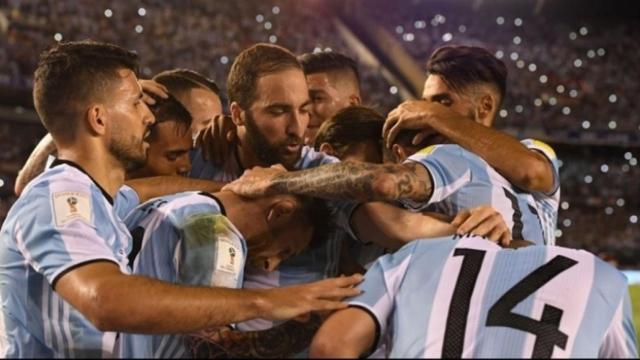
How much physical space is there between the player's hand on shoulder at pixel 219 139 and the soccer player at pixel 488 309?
182 cm

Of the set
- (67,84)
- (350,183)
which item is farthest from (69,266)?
(350,183)

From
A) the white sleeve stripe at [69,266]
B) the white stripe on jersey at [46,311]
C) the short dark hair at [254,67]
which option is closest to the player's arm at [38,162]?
the short dark hair at [254,67]

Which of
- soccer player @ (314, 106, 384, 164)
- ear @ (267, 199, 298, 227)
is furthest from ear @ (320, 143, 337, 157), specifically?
ear @ (267, 199, 298, 227)

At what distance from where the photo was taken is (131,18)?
23.2 metres

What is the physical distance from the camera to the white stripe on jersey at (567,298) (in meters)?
2.56

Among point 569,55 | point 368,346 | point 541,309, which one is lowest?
point 569,55

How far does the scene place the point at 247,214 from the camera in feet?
11.2

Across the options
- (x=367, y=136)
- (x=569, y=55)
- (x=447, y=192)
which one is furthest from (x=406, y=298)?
(x=569, y=55)

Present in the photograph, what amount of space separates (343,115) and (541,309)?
1990 millimetres

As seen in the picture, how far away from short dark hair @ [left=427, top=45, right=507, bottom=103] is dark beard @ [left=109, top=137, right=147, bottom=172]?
1691 mm

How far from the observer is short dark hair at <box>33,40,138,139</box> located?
10.7 ft

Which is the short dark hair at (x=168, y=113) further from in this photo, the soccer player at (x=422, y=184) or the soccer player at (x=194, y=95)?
the soccer player at (x=422, y=184)

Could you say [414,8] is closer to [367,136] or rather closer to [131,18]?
[131,18]

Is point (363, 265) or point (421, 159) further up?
point (421, 159)
